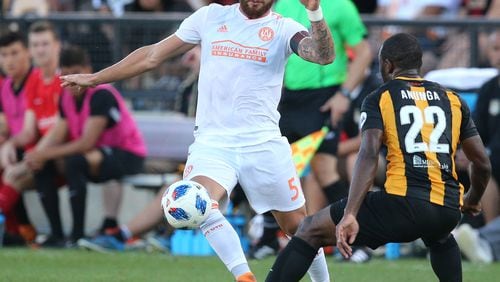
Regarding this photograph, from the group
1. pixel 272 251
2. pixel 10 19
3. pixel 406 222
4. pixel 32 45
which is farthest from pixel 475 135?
pixel 10 19

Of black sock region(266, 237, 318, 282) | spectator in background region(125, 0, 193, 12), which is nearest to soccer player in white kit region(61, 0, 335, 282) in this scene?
black sock region(266, 237, 318, 282)

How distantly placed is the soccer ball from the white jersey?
1.61ft

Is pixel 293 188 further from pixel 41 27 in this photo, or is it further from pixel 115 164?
pixel 41 27

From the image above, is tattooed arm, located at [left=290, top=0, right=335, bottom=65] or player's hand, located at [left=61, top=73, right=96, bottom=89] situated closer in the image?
tattooed arm, located at [left=290, top=0, right=335, bottom=65]

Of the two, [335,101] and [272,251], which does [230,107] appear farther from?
[272,251]

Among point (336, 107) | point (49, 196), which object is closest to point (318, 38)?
point (336, 107)

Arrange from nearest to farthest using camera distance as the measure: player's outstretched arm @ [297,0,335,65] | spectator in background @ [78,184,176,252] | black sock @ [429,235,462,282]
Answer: player's outstretched arm @ [297,0,335,65], black sock @ [429,235,462,282], spectator in background @ [78,184,176,252]

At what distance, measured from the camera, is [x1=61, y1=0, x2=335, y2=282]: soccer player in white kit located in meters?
7.88

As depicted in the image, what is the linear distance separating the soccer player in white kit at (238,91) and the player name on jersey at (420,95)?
37.4 inches

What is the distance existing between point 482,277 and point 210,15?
3.22 meters

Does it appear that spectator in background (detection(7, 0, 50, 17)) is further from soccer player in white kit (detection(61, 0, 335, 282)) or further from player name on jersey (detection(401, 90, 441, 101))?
player name on jersey (detection(401, 90, 441, 101))

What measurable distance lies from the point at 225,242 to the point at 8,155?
5.80m

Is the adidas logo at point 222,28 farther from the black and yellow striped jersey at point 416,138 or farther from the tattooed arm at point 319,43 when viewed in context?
the black and yellow striped jersey at point 416,138

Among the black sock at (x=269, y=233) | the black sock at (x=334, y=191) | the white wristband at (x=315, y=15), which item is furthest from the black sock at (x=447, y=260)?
the black sock at (x=269, y=233)
